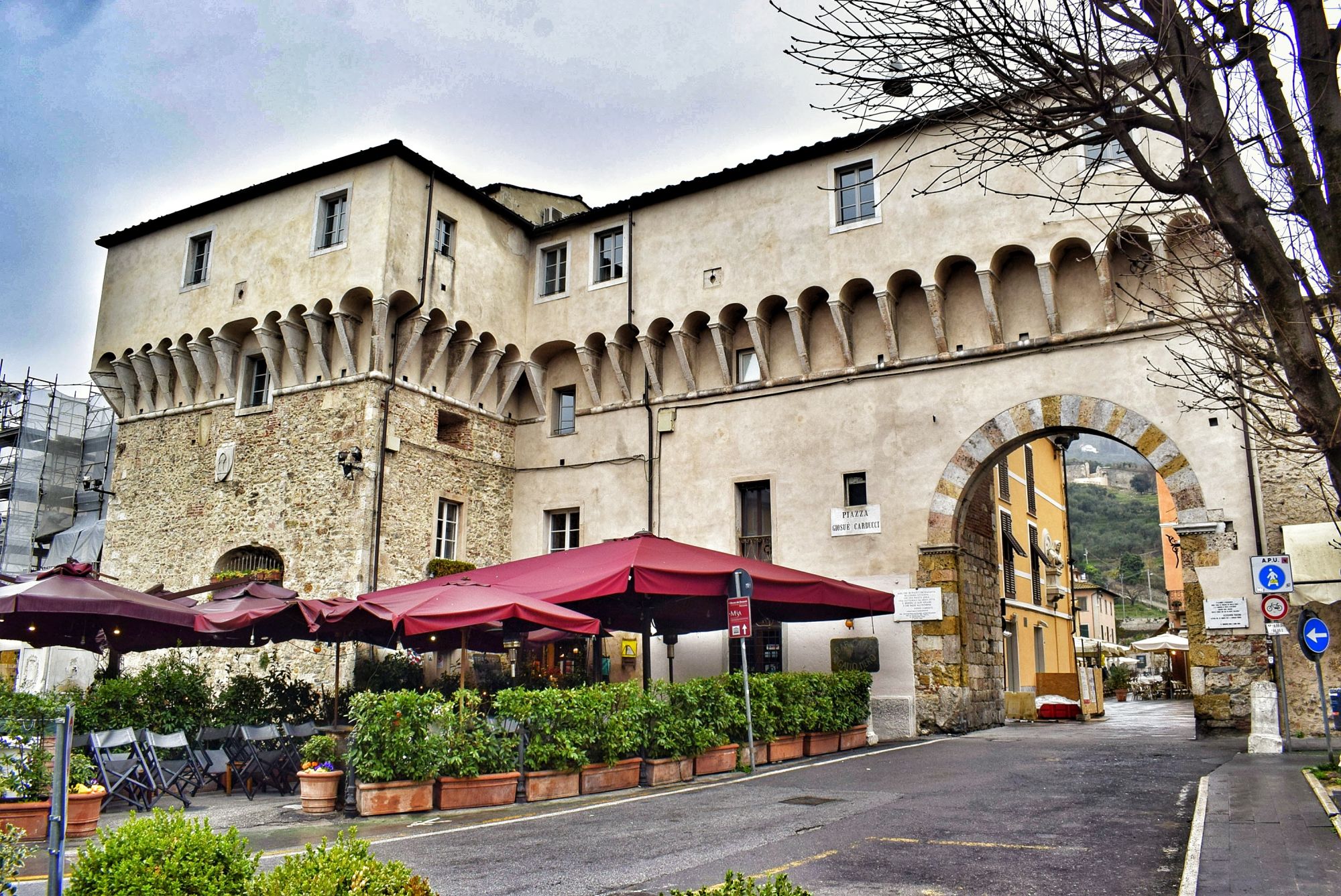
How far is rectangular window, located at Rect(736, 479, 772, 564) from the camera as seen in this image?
733 inches

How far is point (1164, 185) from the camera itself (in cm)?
474

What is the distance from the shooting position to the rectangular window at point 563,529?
2081 cm

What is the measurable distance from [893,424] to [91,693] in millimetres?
12863

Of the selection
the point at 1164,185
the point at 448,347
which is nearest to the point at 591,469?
the point at 448,347

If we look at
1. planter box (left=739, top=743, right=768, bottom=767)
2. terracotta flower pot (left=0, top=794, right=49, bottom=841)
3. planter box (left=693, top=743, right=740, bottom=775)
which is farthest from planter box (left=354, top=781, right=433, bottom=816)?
planter box (left=739, top=743, right=768, bottom=767)

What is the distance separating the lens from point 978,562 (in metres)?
18.5

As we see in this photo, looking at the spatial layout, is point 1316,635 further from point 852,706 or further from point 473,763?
point 473,763

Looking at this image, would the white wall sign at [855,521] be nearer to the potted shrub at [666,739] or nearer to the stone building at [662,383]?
the stone building at [662,383]

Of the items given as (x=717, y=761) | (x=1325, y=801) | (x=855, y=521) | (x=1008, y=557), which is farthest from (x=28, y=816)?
(x=1008, y=557)

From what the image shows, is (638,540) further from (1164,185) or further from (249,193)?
(249,193)

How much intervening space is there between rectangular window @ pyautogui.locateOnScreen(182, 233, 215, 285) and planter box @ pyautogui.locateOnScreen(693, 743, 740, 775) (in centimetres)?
1572

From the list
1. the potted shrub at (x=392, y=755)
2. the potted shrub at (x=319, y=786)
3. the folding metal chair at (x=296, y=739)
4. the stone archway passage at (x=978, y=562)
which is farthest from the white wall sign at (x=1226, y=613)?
the folding metal chair at (x=296, y=739)

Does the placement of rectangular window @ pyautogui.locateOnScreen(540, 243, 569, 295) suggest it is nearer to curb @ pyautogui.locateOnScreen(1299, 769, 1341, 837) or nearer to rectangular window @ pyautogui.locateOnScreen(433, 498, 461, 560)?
rectangular window @ pyautogui.locateOnScreen(433, 498, 461, 560)

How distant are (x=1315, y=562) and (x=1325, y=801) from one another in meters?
6.27
